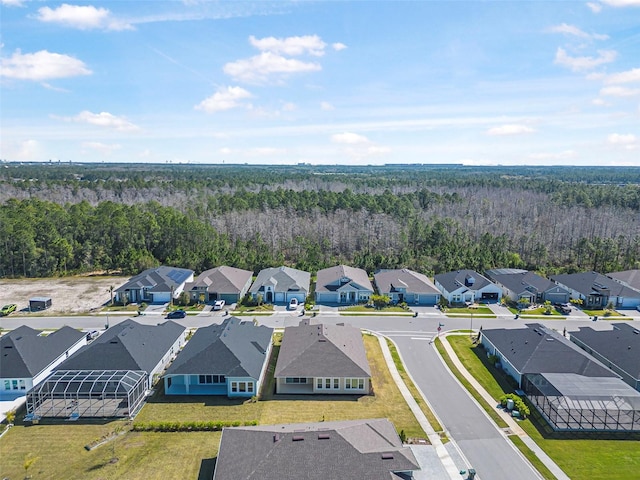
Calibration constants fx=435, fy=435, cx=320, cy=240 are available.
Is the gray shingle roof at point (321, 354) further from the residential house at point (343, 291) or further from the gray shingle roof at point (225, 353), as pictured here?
the residential house at point (343, 291)

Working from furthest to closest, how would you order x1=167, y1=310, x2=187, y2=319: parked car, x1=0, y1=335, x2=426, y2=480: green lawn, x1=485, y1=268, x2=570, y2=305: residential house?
x1=485, y1=268, x2=570, y2=305: residential house
x1=167, y1=310, x2=187, y2=319: parked car
x1=0, y1=335, x2=426, y2=480: green lawn

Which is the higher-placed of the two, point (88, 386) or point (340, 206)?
point (340, 206)

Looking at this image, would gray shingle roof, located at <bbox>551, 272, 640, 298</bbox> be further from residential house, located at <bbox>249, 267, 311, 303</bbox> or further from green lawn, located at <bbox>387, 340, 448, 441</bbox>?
residential house, located at <bbox>249, 267, 311, 303</bbox>

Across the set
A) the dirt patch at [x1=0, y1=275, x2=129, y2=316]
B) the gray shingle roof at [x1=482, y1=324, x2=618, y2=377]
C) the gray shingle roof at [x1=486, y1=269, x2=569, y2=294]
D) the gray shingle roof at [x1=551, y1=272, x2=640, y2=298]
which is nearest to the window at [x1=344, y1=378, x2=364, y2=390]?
the gray shingle roof at [x1=482, y1=324, x2=618, y2=377]

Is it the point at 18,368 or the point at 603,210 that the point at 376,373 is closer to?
the point at 18,368

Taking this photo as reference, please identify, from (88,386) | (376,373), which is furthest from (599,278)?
(88,386)

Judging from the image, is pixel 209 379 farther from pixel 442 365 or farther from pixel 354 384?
pixel 442 365

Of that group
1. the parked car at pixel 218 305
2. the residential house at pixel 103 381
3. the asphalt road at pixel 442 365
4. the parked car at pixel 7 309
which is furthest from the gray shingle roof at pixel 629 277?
the parked car at pixel 7 309
